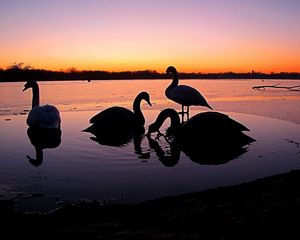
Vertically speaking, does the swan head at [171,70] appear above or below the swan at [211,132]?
above

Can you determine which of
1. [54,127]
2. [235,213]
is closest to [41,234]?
[235,213]

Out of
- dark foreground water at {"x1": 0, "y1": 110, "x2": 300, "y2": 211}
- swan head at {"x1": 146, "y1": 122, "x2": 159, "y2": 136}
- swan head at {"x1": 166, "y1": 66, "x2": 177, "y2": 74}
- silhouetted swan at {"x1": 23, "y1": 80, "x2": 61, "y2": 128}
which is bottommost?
dark foreground water at {"x1": 0, "y1": 110, "x2": 300, "y2": 211}

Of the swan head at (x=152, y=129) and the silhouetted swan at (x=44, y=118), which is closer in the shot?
the swan head at (x=152, y=129)

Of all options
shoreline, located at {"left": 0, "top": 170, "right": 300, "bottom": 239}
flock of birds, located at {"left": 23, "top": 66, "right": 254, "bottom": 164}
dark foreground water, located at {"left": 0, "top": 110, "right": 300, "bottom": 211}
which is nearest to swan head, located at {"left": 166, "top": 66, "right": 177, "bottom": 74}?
flock of birds, located at {"left": 23, "top": 66, "right": 254, "bottom": 164}

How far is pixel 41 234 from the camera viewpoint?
12.6ft

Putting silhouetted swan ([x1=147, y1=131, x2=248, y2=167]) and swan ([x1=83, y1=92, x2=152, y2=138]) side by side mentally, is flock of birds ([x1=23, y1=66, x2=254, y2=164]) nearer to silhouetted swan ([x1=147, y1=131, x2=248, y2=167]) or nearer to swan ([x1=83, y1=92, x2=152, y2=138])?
swan ([x1=83, y1=92, x2=152, y2=138])

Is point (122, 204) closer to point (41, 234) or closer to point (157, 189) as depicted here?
point (157, 189)

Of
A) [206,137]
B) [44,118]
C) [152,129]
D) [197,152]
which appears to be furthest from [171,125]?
[44,118]

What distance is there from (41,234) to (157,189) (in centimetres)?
212

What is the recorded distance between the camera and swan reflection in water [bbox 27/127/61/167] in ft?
25.3

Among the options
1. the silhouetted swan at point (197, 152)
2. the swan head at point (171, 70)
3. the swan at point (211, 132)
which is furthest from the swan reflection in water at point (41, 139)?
the swan head at point (171, 70)

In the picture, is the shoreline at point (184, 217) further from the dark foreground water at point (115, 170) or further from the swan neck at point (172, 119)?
the swan neck at point (172, 119)

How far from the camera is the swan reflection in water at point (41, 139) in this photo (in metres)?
7.71

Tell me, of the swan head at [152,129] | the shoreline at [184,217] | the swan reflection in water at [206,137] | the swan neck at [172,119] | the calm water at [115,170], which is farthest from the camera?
the swan neck at [172,119]
